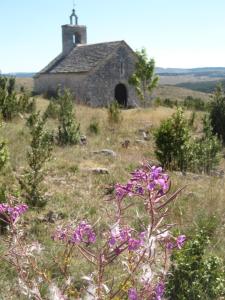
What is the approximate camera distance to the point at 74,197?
7.75m

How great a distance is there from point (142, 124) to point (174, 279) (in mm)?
14523

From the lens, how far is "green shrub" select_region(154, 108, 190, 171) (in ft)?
35.2

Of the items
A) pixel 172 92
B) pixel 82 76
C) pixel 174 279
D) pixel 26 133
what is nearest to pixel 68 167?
pixel 26 133

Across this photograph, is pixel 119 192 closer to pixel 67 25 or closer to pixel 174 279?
pixel 174 279

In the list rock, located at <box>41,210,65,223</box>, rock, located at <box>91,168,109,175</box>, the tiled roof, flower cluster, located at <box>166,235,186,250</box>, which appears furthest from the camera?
the tiled roof

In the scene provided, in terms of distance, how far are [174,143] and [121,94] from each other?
22569mm

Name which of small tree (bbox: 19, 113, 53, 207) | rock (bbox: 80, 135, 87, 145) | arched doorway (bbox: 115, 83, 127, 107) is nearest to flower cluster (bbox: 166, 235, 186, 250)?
small tree (bbox: 19, 113, 53, 207)

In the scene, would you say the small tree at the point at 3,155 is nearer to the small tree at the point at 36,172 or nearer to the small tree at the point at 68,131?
the small tree at the point at 36,172

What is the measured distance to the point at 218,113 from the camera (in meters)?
16.7

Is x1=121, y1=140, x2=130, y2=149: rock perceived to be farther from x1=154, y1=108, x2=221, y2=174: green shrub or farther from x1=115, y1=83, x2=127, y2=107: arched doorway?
x1=115, y1=83, x2=127, y2=107: arched doorway

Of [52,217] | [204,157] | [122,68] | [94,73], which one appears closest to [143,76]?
[122,68]

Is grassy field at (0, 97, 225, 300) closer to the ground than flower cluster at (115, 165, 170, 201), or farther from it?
closer to the ground

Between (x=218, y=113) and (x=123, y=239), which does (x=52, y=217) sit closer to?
(x=123, y=239)

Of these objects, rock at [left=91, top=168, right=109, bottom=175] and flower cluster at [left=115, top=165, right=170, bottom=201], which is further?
rock at [left=91, top=168, right=109, bottom=175]
